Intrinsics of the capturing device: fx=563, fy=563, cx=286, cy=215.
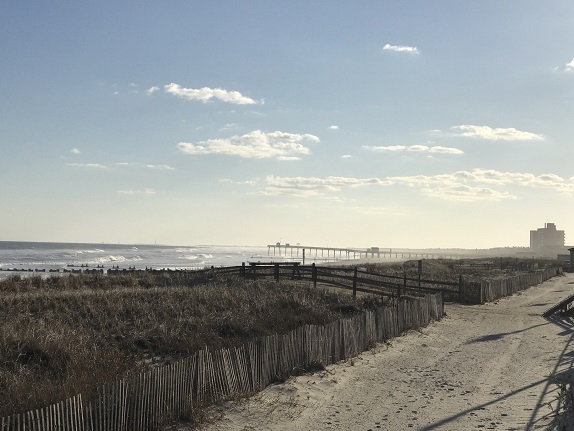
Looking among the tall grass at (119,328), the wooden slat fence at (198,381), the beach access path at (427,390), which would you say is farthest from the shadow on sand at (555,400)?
the tall grass at (119,328)

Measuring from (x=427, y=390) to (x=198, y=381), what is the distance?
223 inches

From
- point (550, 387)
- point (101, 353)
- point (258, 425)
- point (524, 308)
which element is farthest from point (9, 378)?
point (524, 308)

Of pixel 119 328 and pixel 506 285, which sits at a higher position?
pixel 119 328

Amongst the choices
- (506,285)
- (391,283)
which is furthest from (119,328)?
(506,285)

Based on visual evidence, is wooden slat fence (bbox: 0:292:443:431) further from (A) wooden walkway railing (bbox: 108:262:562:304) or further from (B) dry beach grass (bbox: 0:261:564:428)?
(A) wooden walkway railing (bbox: 108:262:562:304)

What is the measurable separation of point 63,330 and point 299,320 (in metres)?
7.75

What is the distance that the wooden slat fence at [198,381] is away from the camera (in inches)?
316

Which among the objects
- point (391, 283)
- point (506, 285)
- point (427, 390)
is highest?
point (391, 283)

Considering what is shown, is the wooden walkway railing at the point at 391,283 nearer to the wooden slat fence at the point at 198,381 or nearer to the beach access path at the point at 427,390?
the beach access path at the point at 427,390

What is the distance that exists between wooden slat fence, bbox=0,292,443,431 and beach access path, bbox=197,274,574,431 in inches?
14.4

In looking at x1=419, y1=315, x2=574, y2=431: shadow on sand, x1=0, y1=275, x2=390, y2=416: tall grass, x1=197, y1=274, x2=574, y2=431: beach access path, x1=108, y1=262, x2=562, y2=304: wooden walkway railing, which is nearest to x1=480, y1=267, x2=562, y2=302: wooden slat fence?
x1=108, y1=262, x2=562, y2=304: wooden walkway railing

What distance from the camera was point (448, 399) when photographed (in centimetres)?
1240

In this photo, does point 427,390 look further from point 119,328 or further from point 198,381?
point 119,328

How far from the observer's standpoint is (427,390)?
519 inches
